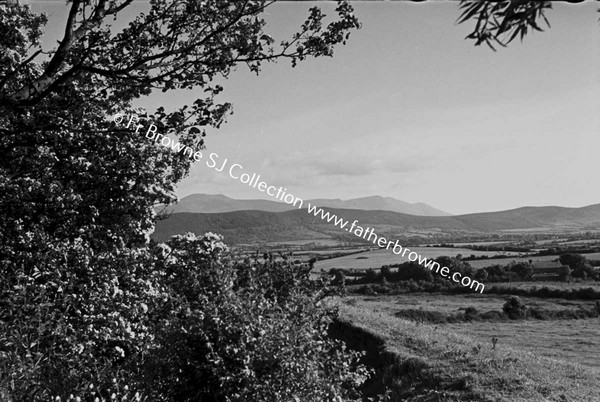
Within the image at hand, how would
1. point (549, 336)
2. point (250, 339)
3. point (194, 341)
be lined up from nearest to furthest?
point (250, 339) → point (194, 341) → point (549, 336)

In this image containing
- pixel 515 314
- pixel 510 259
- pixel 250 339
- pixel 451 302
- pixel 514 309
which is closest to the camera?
pixel 250 339

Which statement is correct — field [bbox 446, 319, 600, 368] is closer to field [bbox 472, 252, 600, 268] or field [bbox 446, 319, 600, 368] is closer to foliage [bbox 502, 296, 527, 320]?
foliage [bbox 502, 296, 527, 320]

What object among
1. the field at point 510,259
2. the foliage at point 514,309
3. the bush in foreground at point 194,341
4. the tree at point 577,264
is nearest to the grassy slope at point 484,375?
the bush in foreground at point 194,341

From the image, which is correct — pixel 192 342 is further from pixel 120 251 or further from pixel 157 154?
pixel 157 154

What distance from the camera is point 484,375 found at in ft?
46.2

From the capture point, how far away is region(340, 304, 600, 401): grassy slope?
41.6 ft

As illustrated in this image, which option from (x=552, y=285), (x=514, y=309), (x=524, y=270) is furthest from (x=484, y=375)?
(x=524, y=270)

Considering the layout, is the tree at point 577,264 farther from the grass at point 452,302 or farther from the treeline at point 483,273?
the grass at point 452,302

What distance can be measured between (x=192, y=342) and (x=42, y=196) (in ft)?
17.3

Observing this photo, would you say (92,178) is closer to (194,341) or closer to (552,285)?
(194,341)

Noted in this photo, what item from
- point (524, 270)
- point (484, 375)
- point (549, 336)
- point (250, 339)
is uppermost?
point (524, 270)

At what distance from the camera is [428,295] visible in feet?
244

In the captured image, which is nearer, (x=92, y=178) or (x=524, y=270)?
(x=92, y=178)

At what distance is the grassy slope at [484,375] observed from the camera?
12.7 meters
